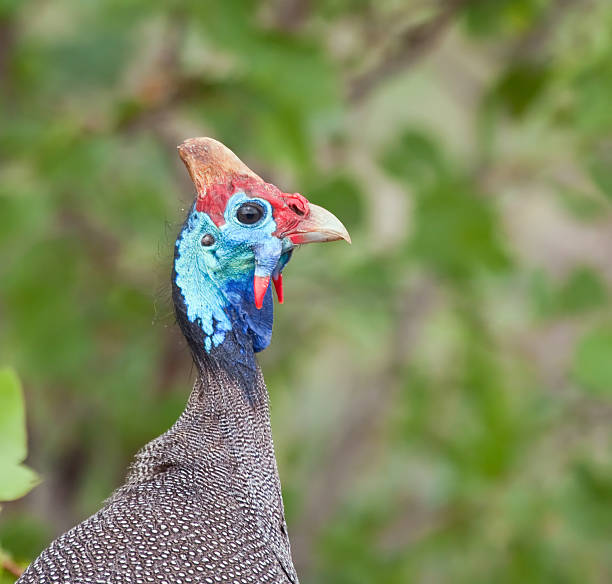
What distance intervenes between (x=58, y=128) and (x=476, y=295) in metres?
2.64

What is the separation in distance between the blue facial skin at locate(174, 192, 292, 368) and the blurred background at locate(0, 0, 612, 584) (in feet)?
6.52

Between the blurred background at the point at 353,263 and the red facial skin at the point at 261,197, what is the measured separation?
1.96 m

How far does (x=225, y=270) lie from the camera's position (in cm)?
301

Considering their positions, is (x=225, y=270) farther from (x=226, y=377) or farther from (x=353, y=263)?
(x=353, y=263)

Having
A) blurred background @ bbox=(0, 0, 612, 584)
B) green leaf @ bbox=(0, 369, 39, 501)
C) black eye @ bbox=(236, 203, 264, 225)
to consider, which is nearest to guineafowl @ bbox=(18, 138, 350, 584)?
black eye @ bbox=(236, 203, 264, 225)

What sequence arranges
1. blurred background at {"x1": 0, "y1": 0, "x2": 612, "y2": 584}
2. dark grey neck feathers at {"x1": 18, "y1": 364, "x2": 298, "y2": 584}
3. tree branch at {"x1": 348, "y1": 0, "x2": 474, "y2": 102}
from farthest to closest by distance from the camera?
tree branch at {"x1": 348, "y1": 0, "x2": 474, "y2": 102}
blurred background at {"x1": 0, "y1": 0, "x2": 612, "y2": 584}
dark grey neck feathers at {"x1": 18, "y1": 364, "x2": 298, "y2": 584}

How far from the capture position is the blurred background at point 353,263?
546 centimetres

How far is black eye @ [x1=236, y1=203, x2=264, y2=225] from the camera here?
297 centimetres

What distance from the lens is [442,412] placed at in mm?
8484

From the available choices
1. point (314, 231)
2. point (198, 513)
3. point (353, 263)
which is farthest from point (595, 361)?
point (198, 513)

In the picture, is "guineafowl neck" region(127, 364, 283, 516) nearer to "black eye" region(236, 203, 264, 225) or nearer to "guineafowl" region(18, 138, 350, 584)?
"guineafowl" region(18, 138, 350, 584)

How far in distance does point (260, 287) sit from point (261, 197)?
A: 225 millimetres

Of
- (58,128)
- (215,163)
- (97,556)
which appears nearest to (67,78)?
(58,128)

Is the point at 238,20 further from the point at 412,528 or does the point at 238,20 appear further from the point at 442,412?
the point at 412,528
